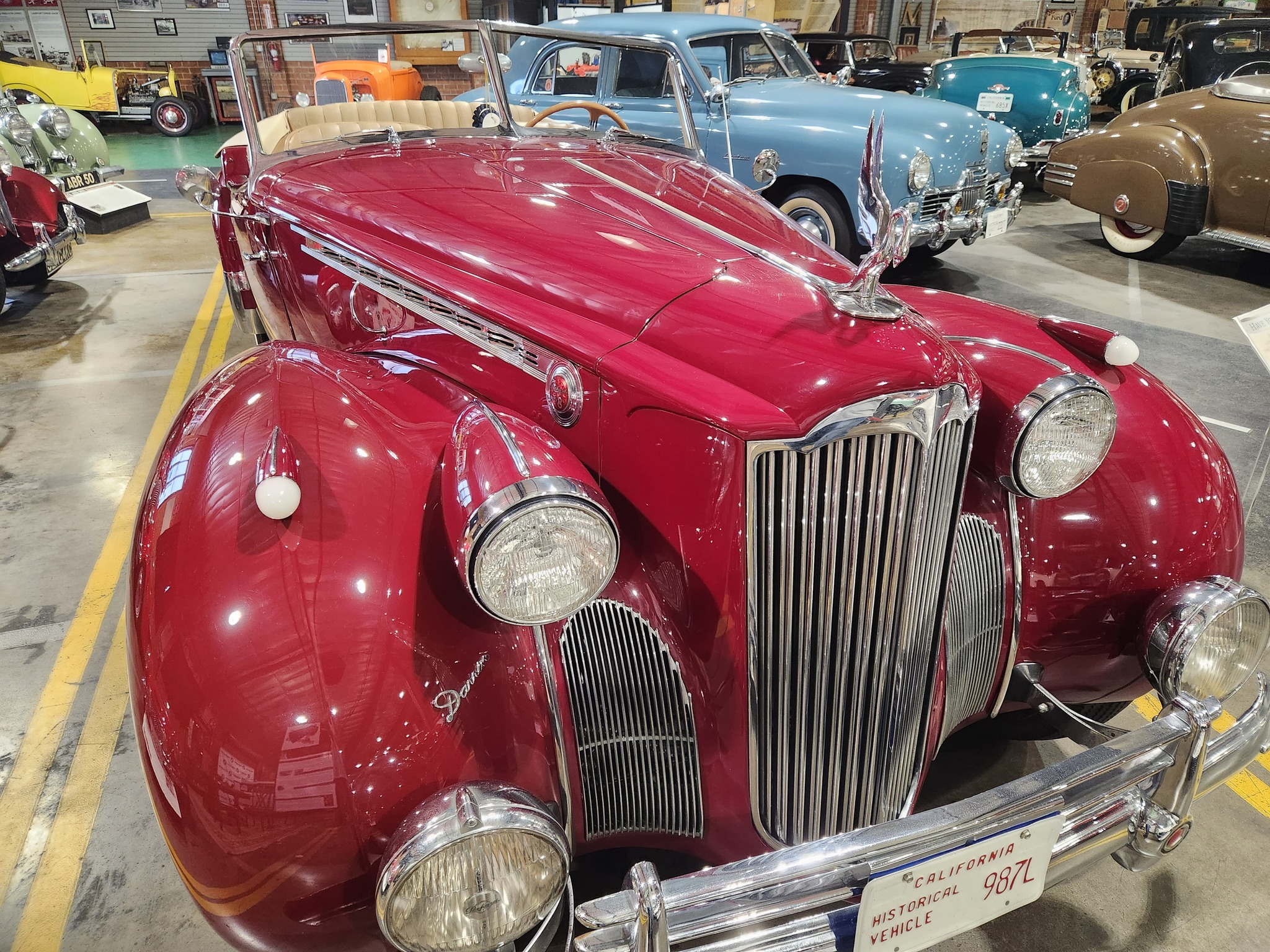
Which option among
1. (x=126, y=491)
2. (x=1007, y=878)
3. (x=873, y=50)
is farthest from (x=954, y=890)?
(x=873, y=50)

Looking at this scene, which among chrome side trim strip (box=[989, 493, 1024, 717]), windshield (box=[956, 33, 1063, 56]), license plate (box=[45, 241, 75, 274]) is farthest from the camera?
windshield (box=[956, 33, 1063, 56])

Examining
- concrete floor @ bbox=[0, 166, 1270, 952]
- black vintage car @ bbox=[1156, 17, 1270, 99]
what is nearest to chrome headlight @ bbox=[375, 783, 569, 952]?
concrete floor @ bbox=[0, 166, 1270, 952]

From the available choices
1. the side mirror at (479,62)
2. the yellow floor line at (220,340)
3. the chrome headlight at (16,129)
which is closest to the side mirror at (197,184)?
the side mirror at (479,62)

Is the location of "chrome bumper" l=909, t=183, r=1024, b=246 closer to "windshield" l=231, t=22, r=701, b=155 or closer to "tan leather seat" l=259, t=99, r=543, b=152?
"windshield" l=231, t=22, r=701, b=155

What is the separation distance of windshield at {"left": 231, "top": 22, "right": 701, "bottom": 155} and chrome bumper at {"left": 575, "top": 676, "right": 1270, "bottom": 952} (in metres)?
2.27

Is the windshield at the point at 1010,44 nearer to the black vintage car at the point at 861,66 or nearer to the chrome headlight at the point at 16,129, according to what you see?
the black vintage car at the point at 861,66

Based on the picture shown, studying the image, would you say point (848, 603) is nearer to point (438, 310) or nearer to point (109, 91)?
point (438, 310)

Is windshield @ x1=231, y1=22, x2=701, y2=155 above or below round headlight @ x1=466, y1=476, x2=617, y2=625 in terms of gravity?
above

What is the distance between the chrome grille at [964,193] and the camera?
580 cm

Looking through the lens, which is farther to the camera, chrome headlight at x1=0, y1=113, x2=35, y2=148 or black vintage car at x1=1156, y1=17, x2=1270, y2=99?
black vintage car at x1=1156, y1=17, x2=1270, y2=99

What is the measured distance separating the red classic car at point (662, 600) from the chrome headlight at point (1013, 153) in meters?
5.18

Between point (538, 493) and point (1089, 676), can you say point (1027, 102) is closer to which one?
point (1089, 676)

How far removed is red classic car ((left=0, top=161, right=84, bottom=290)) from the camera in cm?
539

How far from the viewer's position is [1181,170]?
626cm
